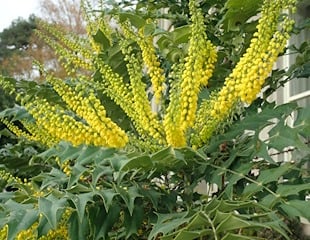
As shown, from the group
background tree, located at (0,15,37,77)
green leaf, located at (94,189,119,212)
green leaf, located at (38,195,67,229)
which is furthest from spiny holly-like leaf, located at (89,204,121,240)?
background tree, located at (0,15,37,77)

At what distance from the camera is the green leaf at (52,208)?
64.6 inches

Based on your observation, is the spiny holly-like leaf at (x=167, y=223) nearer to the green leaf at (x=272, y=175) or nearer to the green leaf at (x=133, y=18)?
the green leaf at (x=272, y=175)

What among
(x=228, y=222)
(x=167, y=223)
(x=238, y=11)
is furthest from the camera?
(x=238, y=11)

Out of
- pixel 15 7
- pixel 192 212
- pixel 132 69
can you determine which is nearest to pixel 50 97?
pixel 132 69

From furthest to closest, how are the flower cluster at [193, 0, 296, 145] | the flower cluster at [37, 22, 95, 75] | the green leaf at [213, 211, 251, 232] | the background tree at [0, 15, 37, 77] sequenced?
the background tree at [0, 15, 37, 77], the flower cluster at [37, 22, 95, 75], the flower cluster at [193, 0, 296, 145], the green leaf at [213, 211, 251, 232]

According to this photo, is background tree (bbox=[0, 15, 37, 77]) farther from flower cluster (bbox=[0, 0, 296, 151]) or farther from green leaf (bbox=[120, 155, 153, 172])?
green leaf (bbox=[120, 155, 153, 172])

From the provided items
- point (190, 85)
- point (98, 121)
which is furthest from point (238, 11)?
point (98, 121)

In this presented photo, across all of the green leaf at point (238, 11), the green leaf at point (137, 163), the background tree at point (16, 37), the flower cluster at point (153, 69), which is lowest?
the background tree at point (16, 37)

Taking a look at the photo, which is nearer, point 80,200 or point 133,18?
point 80,200

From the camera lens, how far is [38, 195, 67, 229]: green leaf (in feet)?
5.39

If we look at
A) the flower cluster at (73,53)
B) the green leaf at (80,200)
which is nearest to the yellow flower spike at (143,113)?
the green leaf at (80,200)

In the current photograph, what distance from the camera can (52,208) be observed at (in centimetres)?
168

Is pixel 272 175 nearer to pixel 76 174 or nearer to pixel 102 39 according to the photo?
pixel 76 174

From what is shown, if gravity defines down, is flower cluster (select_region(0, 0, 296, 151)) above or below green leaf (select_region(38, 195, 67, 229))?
above
